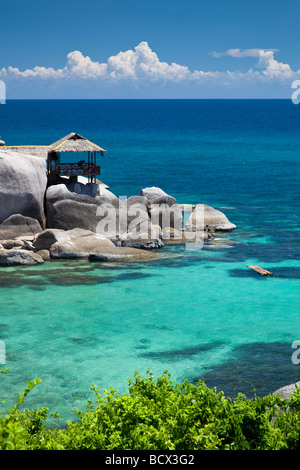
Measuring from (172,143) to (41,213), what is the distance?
234 ft

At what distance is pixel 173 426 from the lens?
382 inches

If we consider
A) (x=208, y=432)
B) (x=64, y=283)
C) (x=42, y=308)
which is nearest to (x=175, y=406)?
(x=208, y=432)

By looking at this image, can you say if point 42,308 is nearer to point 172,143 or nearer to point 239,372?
point 239,372

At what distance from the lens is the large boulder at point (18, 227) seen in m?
32.4

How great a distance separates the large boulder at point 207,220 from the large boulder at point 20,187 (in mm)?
9257

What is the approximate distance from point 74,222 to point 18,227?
315cm

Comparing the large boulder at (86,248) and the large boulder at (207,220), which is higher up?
the large boulder at (207,220)

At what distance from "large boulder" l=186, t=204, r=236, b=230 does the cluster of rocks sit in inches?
2.5

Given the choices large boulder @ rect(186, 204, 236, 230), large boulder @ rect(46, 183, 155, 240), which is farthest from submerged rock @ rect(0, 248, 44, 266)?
large boulder @ rect(186, 204, 236, 230)

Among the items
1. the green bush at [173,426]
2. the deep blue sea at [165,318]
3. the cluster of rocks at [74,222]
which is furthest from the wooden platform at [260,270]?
the green bush at [173,426]

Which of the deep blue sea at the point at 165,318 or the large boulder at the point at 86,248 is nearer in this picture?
the deep blue sea at the point at 165,318

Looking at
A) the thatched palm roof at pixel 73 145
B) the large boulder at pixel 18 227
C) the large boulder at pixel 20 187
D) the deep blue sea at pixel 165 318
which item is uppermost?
the thatched palm roof at pixel 73 145

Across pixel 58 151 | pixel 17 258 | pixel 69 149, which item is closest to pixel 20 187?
pixel 58 151

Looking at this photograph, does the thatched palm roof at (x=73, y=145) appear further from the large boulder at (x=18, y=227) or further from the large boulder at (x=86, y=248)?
the large boulder at (x=86, y=248)
